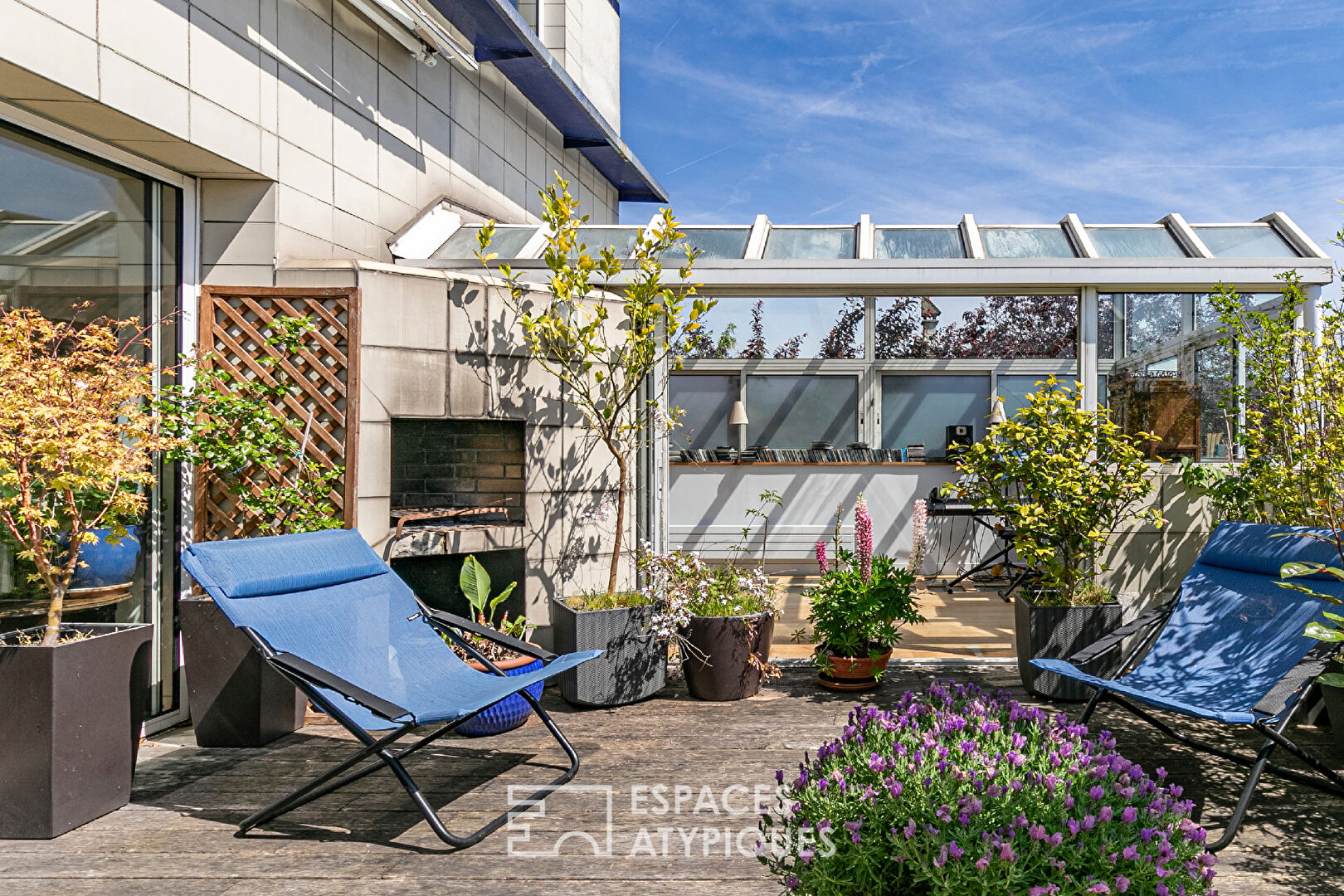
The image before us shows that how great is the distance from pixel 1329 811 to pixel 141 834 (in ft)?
11.8

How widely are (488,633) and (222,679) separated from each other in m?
1.11

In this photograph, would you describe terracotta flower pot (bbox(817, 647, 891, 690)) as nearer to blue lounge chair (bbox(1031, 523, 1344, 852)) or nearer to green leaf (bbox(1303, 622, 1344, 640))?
blue lounge chair (bbox(1031, 523, 1344, 852))

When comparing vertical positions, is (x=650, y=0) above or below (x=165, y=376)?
above

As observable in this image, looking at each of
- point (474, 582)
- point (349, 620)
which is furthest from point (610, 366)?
point (349, 620)

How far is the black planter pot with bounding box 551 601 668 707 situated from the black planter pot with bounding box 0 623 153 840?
1712 mm

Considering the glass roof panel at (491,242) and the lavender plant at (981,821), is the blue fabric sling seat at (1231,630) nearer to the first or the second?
the lavender plant at (981,821)

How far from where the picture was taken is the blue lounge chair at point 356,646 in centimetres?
256

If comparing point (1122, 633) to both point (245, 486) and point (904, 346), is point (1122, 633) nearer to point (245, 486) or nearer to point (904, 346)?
point (245, 486)

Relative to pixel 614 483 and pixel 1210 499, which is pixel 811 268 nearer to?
pixel 614 483

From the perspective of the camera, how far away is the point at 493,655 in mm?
3855

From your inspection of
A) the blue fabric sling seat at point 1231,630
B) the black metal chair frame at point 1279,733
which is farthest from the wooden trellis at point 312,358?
the black metal chair frame at point 1279,733

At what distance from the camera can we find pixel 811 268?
187 inches

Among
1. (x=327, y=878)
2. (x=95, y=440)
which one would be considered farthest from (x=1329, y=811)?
(x=95, y=440)

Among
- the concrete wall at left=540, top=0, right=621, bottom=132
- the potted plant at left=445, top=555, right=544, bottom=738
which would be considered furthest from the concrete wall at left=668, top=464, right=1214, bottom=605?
the potted plant at left=445, top=555, right=544, bottom=738
